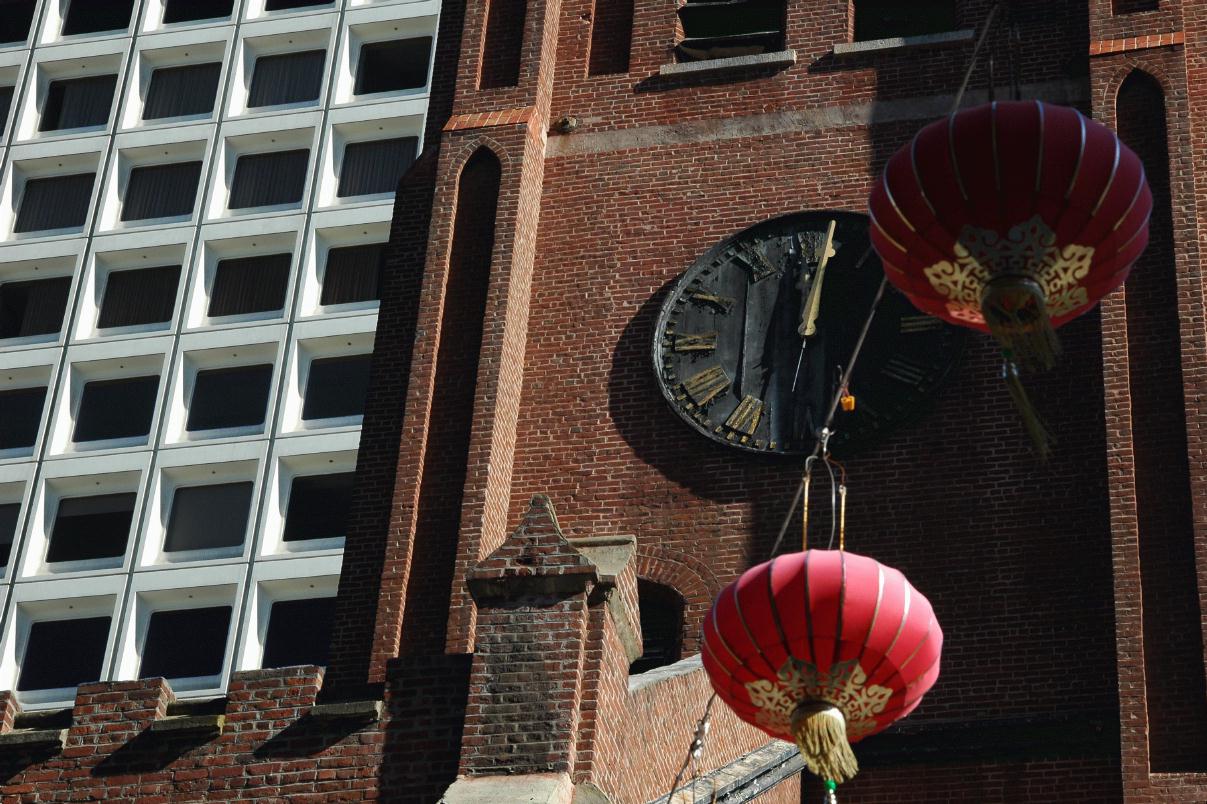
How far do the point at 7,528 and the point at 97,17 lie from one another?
1277cm

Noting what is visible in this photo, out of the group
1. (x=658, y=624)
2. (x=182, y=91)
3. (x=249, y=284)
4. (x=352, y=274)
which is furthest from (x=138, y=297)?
(x=658, y=624)

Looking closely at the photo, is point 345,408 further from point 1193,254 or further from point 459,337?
point 1193,254

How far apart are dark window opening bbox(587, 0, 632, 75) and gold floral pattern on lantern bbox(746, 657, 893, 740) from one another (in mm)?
11612

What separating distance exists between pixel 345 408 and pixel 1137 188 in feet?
109

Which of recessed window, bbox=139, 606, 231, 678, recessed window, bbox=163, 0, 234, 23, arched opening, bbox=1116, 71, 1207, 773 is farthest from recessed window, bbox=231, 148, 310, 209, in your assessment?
arched opening, bbox=1116, 71, 1207, 773

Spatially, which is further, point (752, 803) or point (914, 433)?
point (914, 433)

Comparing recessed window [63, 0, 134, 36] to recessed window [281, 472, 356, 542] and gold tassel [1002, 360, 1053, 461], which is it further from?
gold tassel [1002, 360, 1053, 461]

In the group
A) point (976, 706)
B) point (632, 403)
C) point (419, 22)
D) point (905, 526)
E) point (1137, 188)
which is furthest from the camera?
point (419, 22)

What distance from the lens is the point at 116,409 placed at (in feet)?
158

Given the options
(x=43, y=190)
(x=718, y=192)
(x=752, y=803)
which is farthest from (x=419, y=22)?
(x=752, y=803)

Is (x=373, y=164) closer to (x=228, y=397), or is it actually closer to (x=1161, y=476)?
(x=228, y=397)

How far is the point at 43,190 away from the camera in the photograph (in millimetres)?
51562

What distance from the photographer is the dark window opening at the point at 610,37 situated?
24922mm

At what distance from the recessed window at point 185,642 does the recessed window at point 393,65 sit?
41.0 ft
